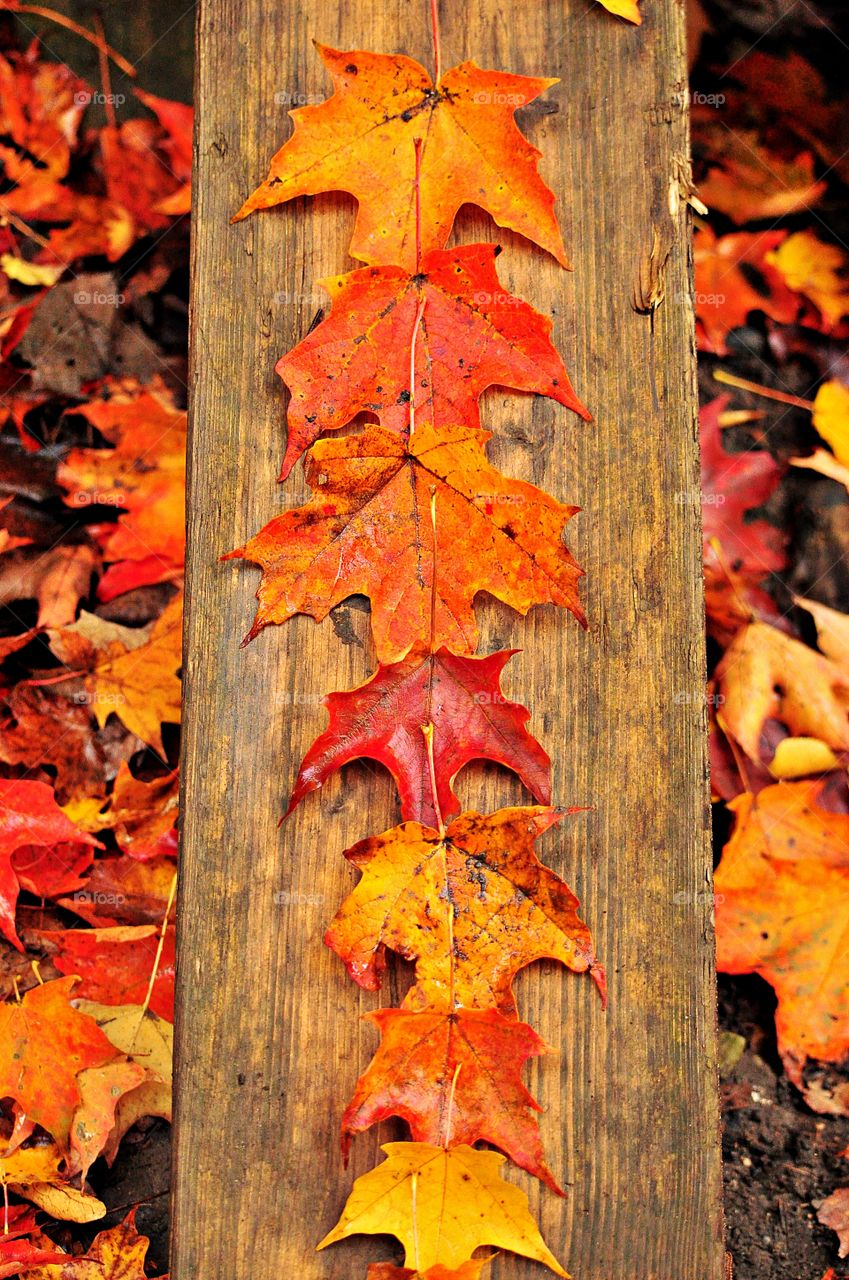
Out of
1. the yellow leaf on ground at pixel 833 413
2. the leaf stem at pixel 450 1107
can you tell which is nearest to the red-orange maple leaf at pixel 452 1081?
the leaf stem at pixel 450 1107

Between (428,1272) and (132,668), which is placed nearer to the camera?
(428,1272)

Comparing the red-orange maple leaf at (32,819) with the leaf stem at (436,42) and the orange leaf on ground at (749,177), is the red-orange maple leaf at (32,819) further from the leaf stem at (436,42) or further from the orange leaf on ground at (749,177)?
the orange leaf on ground at (749,177)

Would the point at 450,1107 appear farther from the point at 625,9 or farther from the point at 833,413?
the point at 833,413

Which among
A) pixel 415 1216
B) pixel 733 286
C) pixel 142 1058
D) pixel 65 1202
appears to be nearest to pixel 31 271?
pixel 733 286

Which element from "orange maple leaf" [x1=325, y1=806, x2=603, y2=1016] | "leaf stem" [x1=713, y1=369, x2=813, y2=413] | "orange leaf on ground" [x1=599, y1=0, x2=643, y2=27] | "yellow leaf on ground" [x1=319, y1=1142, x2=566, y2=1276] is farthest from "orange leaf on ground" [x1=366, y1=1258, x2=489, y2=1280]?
"leaf stem" [x1=713, y1=369, x2=813, y2=413]

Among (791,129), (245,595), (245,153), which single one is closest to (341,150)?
(245,153)

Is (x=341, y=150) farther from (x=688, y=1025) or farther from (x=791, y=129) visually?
(x=791, y=129)

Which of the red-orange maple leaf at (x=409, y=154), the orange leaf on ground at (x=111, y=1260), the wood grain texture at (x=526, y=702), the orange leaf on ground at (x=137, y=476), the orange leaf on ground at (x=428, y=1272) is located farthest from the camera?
the orange leaf on ground at (x=137, y=476)

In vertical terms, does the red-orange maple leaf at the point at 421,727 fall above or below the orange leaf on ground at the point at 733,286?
below
